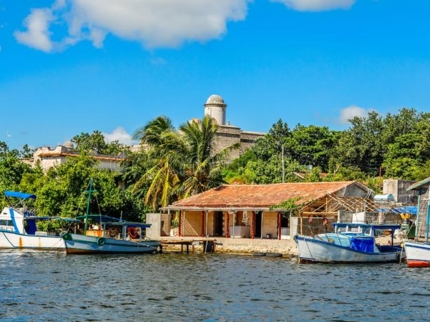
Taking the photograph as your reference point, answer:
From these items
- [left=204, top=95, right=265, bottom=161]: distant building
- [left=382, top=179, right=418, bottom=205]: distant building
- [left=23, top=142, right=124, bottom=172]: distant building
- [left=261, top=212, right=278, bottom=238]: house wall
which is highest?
[left=204, top=95, right=265, bottom=161]: distant building

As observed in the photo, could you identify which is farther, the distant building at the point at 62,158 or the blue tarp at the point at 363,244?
the distant building at the point at 62,158

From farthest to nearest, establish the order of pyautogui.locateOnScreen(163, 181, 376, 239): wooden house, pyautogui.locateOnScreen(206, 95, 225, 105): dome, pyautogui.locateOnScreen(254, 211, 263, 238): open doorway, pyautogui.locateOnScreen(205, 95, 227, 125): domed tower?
pyautogui.locateOnScreen(206, 95, 225, 105): dome
pyautogui.locateOnScreen(205, 95, 227, 125): domed tower
pyautogui.locateOnScreen(254, 211, 263, 238): open doorway
pyautogui.locateOnScreen(163, 181, 376, 239): wooden house

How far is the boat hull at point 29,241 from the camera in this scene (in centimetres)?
4194

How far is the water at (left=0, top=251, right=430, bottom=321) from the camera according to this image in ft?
66.0

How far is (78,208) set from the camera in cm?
4788

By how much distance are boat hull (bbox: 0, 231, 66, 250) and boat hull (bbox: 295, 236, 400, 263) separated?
14.8m

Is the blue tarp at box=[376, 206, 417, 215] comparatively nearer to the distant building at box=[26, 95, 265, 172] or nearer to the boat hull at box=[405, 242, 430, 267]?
the boat hull at box=[405, 242, 430, 267]

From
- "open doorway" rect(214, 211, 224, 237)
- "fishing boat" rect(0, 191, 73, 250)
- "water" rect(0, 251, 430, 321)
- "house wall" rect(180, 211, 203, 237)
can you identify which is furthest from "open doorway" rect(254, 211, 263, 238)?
"fishing boat" rect(0, 191, 73, 250)

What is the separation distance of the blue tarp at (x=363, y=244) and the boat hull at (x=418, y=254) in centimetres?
248

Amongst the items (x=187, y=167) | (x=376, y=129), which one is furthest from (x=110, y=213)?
(x=376, y=129)

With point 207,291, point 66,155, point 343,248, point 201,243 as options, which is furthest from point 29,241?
point 66,155

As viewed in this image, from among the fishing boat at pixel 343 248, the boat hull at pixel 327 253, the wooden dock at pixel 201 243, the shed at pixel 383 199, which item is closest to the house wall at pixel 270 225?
the wooden dock at pixel 201 243

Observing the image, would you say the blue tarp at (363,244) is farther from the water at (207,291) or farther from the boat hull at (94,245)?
the boat hull at (94,245)

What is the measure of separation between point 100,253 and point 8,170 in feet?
75.6
